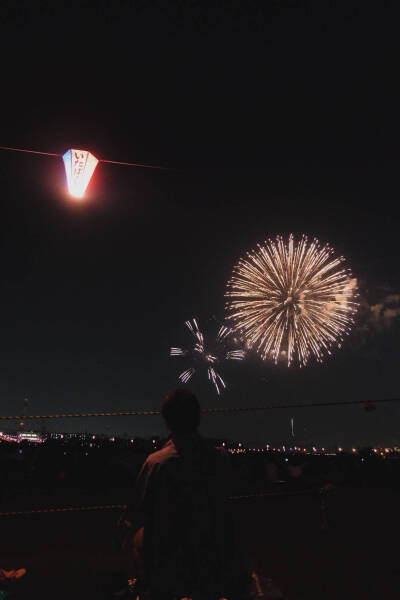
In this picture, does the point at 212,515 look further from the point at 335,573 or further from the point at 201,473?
the point at 335,573

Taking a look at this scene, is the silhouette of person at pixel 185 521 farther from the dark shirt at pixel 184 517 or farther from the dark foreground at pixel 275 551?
the dark foreground at pixel 275 551

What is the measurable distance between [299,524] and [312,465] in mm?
10666

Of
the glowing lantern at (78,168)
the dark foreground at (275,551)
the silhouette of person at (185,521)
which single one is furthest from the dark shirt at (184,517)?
the glowing lantern at (78,168)

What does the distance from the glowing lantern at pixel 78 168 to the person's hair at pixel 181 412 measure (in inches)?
221

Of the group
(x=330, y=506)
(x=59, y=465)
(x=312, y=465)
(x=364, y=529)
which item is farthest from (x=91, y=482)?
(x=312, y=465)

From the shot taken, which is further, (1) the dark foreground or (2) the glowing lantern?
(2) the glowing lantern

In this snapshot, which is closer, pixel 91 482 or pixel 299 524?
pixel 299 524

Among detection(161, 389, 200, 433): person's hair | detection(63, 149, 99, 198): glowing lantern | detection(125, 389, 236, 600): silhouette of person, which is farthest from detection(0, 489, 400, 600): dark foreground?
detection(63, 149, 99, 198): glowing lantern

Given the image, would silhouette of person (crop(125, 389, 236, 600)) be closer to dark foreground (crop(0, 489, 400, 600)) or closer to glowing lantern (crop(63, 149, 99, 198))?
dark foreground (crop(0, 489, 400, 600))

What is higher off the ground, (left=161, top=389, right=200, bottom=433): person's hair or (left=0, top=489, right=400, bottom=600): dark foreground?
(left=161, top=389, right=200, bottom=433): person's hair

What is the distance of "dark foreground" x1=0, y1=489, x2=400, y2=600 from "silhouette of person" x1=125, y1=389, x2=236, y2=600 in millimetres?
789

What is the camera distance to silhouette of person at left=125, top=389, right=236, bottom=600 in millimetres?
1826

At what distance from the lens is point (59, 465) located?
989cm

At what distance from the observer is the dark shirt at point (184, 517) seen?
183 cm
